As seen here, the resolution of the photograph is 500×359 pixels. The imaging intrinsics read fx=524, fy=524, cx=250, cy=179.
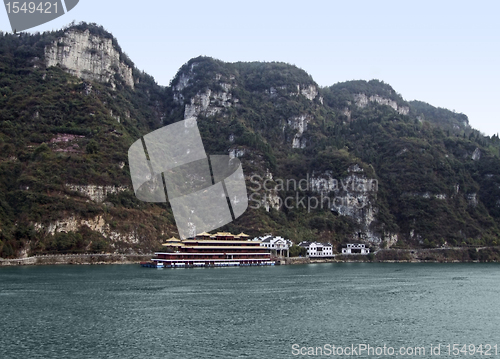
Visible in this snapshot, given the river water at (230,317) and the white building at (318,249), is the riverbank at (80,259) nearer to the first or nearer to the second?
the river water at (230,317)

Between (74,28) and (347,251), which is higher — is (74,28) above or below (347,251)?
above

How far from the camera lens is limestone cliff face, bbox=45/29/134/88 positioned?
5640 inches

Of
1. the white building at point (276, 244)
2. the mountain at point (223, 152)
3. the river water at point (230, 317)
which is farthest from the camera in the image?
the white building at point (276, 244)

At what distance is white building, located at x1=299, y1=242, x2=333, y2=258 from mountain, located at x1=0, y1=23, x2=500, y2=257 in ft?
19.0

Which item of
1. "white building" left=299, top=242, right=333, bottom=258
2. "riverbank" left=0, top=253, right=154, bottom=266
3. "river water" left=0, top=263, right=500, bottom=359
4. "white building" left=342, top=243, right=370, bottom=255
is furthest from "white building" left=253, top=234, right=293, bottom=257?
"river water" left=0, top=263, right=500, bottom=359

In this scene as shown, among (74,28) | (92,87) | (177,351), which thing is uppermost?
(74,28)

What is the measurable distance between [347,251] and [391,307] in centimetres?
7331

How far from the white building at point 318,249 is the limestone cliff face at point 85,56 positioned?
8002cm

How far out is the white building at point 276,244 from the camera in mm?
105062

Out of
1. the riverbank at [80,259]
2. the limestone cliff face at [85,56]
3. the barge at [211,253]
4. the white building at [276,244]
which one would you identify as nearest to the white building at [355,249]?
the white building at [276,244]

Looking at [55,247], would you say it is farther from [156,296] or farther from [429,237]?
[429,237]

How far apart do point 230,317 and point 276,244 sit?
65841 millimetres

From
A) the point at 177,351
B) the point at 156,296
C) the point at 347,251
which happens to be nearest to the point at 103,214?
the point at 156,296

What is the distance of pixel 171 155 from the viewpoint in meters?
129
